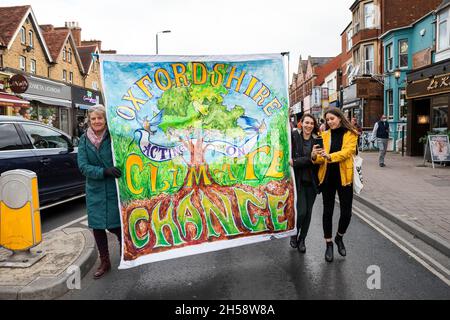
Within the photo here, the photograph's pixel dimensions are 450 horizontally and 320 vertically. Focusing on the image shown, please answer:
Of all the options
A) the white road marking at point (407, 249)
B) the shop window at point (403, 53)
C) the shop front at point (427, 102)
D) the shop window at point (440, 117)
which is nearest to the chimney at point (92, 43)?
the shop window at point (403, 53)

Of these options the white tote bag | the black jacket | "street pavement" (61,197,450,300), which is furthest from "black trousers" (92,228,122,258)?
the white tote bag

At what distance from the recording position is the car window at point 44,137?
6930 millimetres

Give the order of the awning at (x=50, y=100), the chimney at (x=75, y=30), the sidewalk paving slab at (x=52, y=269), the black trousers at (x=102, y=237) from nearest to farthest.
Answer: the sidewalk paving slab at (x=52, y=269) → the black trousers at (x=102, y=237) → the awning at (x=50, y=100) → the chimney at (x=75, y=30)

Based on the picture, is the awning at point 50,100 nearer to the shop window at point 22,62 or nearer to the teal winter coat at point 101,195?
the shop window at point 22,62

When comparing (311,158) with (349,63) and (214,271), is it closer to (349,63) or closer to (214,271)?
(214,271)

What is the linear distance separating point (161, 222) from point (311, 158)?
1988 mm

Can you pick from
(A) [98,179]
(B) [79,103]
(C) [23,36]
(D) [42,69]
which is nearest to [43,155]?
Answer: (A) [98,179]

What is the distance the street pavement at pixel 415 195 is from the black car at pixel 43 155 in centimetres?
590

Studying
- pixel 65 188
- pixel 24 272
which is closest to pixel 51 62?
pixel 65 188

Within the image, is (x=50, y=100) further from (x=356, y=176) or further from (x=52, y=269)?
(x=356, y=176)

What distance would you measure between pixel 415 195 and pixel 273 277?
5.69m

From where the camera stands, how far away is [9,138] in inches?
253

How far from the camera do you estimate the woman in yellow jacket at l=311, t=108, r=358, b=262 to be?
469 cm

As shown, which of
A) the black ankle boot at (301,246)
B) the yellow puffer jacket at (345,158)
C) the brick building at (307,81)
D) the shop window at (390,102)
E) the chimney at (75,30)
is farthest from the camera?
the brick building at (307,81)
